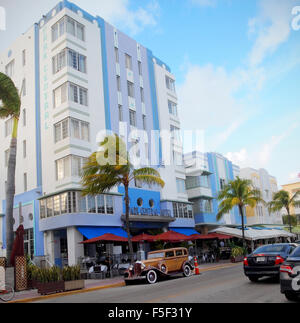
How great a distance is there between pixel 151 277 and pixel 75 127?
54.2 ft

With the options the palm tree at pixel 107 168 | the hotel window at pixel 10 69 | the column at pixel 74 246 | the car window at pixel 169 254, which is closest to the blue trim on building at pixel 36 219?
the column at pixel 74 246

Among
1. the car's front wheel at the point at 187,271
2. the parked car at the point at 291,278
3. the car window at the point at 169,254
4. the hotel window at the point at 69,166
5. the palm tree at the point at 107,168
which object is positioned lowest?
the car's front wheel at the point at 187,271

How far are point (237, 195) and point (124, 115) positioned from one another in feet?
44.9

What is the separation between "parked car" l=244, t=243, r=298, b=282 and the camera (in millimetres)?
12950

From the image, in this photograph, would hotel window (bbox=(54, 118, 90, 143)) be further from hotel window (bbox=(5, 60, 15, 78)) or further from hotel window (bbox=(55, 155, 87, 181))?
hotel window (bbox=(5, 60, 15, 78))

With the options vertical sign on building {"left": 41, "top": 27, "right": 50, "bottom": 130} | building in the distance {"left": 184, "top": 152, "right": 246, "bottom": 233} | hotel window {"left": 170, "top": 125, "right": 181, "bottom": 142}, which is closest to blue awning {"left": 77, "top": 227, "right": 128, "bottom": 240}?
vertical sign on building {"left": 41, "top": 27, "right": 50, "bottom": 130}

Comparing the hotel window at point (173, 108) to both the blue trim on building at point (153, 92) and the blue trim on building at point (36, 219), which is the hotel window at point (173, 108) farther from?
the blue trim on building at point (36, 219)

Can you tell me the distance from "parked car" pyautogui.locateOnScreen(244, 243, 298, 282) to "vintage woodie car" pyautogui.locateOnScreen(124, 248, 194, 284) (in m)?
5.43

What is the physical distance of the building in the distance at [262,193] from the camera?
180ft

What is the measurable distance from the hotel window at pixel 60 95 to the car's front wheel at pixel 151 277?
1809cm

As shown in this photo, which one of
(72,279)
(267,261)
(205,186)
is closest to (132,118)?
(205,186)

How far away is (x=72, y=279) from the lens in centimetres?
1747

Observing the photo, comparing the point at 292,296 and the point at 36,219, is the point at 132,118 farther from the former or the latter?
the point at 292,296

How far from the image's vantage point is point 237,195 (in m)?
35.9
